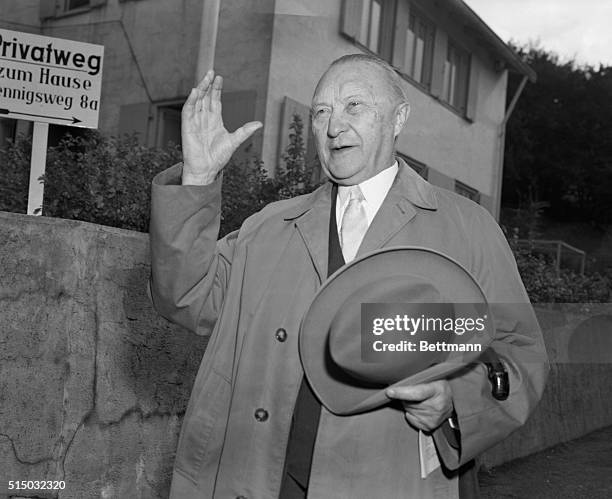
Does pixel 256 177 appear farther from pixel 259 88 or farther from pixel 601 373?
pixel 601 373

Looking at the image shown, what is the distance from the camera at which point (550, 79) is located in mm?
3154

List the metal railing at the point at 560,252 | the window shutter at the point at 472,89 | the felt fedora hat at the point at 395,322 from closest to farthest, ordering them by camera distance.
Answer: the felt fedora hat at the point at 395,322
the window shutter at the point at 472,89
the metal railing at the point at 560,252

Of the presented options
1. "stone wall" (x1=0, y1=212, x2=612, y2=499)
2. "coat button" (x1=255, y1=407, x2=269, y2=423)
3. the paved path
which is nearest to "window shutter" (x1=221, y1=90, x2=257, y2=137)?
"stone wall" (x1=0, y1=212, x2=612, y2=499)

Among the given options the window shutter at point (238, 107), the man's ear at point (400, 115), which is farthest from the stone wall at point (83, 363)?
the window shutter at point (238, 107)

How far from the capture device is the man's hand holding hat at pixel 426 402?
1.30m

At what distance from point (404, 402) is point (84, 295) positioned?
1.62 metres

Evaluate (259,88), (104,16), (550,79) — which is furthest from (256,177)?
(104,16)

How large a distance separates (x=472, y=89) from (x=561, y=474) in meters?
2.20

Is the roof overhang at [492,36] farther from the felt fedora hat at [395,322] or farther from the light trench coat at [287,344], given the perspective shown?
the felt fedora hat at [395,322]

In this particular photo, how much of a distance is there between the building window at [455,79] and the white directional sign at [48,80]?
1.48 metres

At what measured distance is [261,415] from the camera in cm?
152

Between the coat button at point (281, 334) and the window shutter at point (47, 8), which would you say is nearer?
the coat button at point (281, 334)

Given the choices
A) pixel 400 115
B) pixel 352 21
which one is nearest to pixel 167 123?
pixel 352 21

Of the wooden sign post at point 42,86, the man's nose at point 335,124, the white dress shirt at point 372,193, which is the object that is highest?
the wooden sign post at point 42,86
